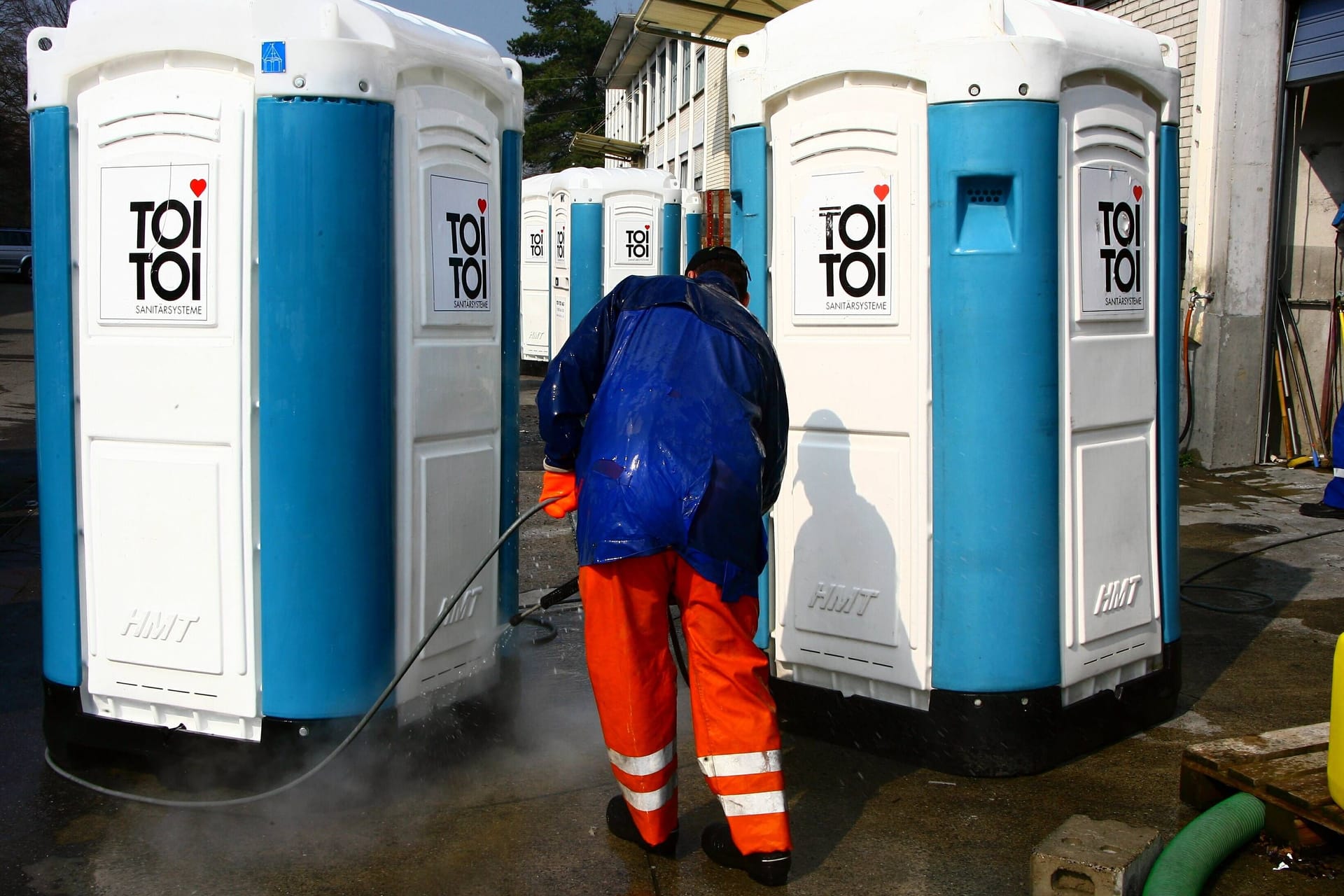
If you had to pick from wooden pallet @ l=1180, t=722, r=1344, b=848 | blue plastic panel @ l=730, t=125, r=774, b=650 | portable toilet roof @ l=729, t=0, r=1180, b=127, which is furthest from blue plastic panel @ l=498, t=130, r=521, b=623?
wooden pallet @ l=1180, t=722, r=1344, b=848

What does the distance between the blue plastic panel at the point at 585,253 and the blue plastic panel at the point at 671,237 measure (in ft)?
2.68

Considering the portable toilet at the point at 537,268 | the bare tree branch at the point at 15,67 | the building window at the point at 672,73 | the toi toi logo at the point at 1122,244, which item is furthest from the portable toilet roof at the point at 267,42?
the bare tree branch at the point at 15,67

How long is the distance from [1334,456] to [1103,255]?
506 cm

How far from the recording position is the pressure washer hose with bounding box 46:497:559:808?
3.78 m

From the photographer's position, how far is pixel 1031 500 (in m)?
4.11

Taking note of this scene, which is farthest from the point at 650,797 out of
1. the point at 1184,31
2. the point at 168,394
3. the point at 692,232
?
the point at 692,232

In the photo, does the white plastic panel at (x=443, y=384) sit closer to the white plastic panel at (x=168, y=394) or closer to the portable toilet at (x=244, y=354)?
the portable toilet at (x=244, y=354)

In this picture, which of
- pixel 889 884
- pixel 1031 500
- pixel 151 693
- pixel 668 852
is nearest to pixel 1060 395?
pixel 1031 500

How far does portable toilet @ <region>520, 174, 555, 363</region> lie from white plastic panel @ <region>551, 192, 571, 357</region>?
187 millimetres

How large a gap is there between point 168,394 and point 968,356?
2.54 meters

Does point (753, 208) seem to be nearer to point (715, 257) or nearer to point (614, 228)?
point (715, 257)

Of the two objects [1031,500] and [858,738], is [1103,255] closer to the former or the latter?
[1031,500]

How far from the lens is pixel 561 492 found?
374 centimetres

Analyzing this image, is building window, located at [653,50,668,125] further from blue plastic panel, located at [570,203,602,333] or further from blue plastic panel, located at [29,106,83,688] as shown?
blue plastic panel, located at [29,106,83,688]
